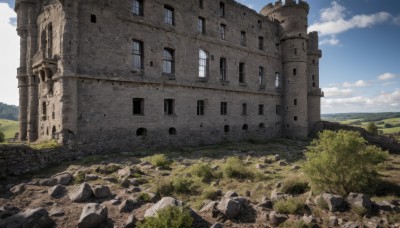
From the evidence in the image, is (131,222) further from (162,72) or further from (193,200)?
(162,72)

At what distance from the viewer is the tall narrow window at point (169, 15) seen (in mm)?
19892

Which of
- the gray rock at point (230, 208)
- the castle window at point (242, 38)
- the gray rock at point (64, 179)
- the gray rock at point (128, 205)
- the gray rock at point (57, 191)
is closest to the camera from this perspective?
the gray rock at point (230, 208)

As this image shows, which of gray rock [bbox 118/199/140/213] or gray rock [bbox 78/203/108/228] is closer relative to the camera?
gray rock [bbox 78/203/108/228]

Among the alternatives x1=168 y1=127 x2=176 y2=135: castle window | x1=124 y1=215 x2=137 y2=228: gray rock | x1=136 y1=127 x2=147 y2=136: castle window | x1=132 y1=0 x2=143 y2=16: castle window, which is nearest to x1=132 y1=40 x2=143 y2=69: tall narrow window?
x1=132 y1=0 x2=143 y2=16: castle window

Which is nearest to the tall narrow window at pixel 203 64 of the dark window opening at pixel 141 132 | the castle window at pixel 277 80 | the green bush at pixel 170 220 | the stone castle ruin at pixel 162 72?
the stone castle ruin at pixel 162 72

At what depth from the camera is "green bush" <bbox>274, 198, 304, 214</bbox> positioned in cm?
777

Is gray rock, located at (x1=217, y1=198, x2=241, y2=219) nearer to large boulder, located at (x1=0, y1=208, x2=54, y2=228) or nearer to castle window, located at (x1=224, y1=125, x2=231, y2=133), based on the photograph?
large boulder, located at (x1=0, y1=208, x2=54, y2=228)

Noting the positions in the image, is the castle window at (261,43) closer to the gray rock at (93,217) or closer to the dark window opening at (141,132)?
the dark window opening at (141,132)

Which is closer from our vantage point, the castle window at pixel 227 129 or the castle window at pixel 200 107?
the castle window at pixel 200 107

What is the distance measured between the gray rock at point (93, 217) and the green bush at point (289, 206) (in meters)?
5.31

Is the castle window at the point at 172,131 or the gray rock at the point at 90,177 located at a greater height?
the castle window at the point at 172,131

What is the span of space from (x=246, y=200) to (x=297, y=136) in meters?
21.3

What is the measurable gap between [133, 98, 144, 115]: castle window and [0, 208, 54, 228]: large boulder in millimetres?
11484

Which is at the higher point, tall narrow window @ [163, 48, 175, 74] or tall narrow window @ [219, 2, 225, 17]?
tall narrow window @ [219, 2, 225, 17]
